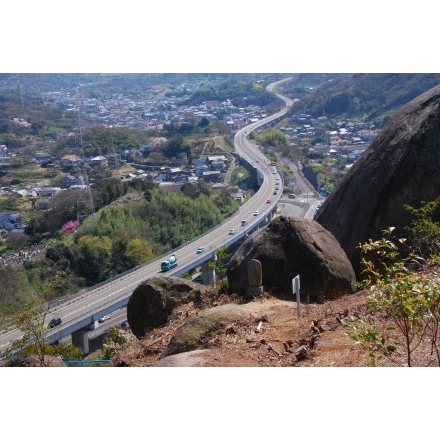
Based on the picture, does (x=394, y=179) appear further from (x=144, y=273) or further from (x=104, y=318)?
(x=144, y=273)

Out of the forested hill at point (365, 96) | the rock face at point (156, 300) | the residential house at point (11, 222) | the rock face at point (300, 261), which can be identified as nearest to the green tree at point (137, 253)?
the residential house at point (11, 222)

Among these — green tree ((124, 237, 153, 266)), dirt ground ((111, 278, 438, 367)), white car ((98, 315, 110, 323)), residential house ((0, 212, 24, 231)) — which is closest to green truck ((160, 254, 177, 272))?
white car ((98, 315, 110, 323))

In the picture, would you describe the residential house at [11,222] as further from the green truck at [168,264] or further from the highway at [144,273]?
the green truck at [168,264]

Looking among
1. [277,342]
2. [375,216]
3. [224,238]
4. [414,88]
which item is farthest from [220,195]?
[277,342]

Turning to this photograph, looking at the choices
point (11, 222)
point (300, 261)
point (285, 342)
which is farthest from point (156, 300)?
point (11, 222)

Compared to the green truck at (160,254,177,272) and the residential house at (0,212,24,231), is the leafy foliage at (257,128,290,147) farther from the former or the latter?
the green truck at (160,254,177,272)

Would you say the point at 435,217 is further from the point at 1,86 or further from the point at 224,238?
the point at 1,86

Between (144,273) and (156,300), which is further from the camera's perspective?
(144,273)
